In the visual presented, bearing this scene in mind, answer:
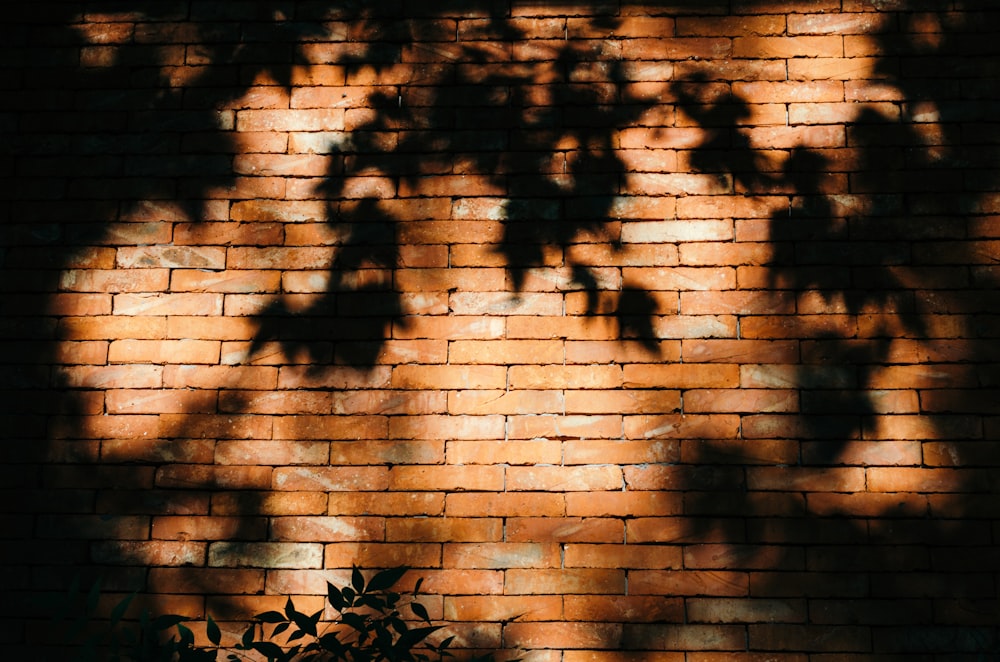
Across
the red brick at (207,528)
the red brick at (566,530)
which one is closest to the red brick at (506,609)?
Result: the red brick at (566,530)

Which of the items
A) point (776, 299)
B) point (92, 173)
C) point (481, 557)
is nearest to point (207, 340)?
point (92, 173)

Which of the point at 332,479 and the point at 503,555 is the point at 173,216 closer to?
the point at 332,479

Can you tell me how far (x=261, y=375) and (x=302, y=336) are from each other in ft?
0.78

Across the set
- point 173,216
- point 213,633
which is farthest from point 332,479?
point 173,216

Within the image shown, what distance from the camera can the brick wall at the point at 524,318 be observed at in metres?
3.19

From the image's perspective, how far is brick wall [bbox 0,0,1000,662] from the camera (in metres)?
3.19

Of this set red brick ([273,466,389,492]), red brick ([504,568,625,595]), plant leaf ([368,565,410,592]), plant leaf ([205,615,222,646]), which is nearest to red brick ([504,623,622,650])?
red brick ([504,568,625,595])

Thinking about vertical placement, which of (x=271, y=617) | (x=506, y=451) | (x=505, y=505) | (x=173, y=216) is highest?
(x=173, y=216)

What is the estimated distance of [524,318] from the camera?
3.35 metres

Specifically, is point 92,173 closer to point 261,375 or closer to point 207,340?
point 207,340

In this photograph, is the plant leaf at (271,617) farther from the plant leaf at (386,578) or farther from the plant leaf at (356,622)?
the plant leaf at (386,578)

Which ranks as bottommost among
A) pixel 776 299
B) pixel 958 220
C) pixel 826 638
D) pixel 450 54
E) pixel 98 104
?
pixel 826 638

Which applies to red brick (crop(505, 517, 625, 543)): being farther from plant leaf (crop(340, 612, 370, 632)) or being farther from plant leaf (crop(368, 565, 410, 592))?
plant leaf (crop(340, 612, 370, 632))

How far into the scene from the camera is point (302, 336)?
338cm
